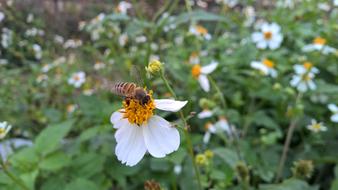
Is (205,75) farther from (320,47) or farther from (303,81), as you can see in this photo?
(320,47)

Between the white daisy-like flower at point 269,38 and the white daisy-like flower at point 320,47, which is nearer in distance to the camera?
the white daisy-like flower at point 320,47

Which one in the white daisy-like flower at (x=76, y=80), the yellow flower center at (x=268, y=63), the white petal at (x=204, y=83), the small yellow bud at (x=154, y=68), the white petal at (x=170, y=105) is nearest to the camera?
the white petal at (x=170, y=105)

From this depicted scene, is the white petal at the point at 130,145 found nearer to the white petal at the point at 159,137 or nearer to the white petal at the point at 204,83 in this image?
the white petal at the point at 159,137

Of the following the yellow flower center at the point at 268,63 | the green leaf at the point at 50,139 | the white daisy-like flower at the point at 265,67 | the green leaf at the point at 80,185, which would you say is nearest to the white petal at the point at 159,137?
the green leaf at the point at 80,185

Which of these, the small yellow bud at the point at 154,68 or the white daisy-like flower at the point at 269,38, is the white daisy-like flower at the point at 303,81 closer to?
the white daisy-like flower at the point at 269,38

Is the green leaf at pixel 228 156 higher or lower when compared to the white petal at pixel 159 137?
lower

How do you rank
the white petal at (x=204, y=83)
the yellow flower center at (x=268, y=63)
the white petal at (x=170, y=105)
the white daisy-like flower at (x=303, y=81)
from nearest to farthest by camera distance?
the white petal at (x=170, y=105), the white petal at (x=204, y=83), the white daisy-like flower at (x=303, y=81), the yellow flower center at (x=268, y=63)

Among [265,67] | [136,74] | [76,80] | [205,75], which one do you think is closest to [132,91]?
[136,74]

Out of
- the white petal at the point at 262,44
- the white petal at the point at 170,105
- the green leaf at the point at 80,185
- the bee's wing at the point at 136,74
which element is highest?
the white petal at the point at 262,44
